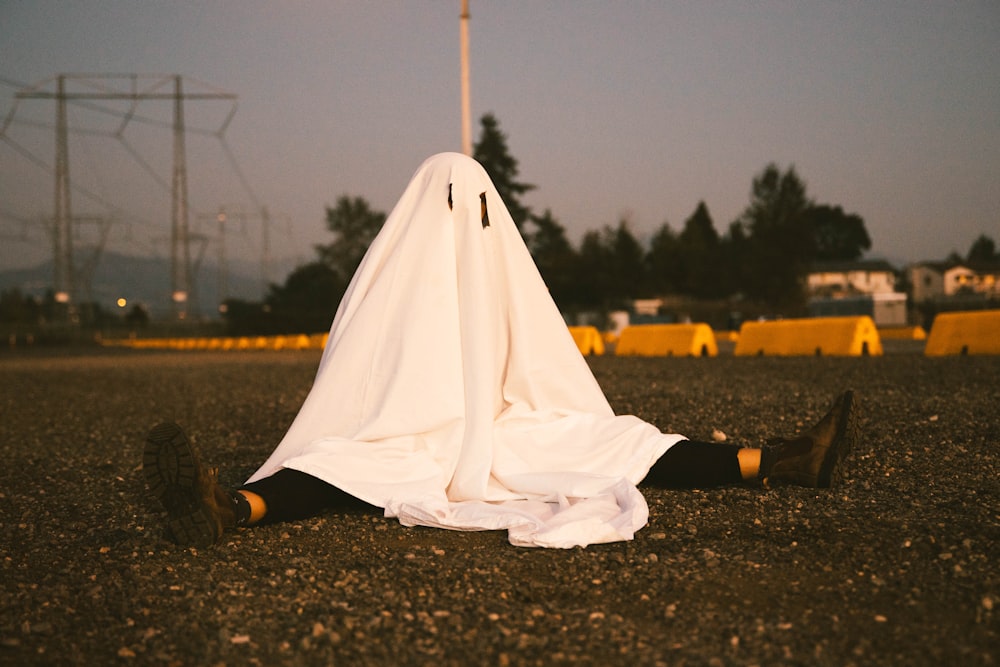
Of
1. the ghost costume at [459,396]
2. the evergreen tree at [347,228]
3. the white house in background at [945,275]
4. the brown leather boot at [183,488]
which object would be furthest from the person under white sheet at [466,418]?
the white house in background at [945,275]

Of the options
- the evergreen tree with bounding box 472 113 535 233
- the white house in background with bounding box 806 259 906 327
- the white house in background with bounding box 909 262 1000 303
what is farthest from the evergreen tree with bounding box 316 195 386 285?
the white house in background with bounding box 909 262 1000 303

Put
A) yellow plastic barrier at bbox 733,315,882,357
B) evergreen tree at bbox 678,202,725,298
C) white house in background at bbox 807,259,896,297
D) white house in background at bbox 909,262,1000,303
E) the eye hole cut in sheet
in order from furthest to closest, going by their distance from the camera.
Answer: white house in background at bbox 909,262,1000,303 < white house in background at bbox 807,259,896,297 < evergreen tree at bbox 678,202,725,298 < yellow plastic barrier at bbox 733,315,882,357 < the eye hole cut in sheet

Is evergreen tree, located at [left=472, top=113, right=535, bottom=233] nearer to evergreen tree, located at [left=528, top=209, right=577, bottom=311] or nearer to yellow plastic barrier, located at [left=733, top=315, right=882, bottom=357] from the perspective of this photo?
evergreen tree, located at [left=528, top=209, right=577, bottom=311]

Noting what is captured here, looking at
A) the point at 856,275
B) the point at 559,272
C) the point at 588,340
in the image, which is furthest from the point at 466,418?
the point at 856,275

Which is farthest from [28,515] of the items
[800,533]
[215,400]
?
[215,400]

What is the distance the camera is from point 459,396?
378 cm

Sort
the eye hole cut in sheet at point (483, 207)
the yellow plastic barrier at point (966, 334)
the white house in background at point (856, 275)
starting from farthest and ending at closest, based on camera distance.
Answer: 1. the white house in background at point (856, 275)
2. the yellow plastic barrier at point (966, 334)
3. the eye hole cut in sheet at point (483, 207)

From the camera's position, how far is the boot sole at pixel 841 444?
12.0ft

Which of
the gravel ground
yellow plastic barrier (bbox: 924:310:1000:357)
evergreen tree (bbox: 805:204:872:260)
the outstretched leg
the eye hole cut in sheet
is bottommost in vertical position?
the gravel ground

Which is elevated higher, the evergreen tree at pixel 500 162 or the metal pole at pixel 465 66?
the evergreen tree at pixel 500 162

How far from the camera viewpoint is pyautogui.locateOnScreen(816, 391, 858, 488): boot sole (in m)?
3.67

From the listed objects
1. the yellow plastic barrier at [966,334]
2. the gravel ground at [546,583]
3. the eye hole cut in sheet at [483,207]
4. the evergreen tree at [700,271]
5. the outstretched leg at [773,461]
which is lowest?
the gravel ground at [546,583]

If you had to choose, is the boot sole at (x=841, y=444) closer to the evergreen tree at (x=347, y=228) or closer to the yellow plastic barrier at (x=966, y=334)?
the yellow plastic barrier at (x=966, y=334)

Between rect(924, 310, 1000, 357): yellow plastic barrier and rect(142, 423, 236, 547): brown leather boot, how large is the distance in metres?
14.1
